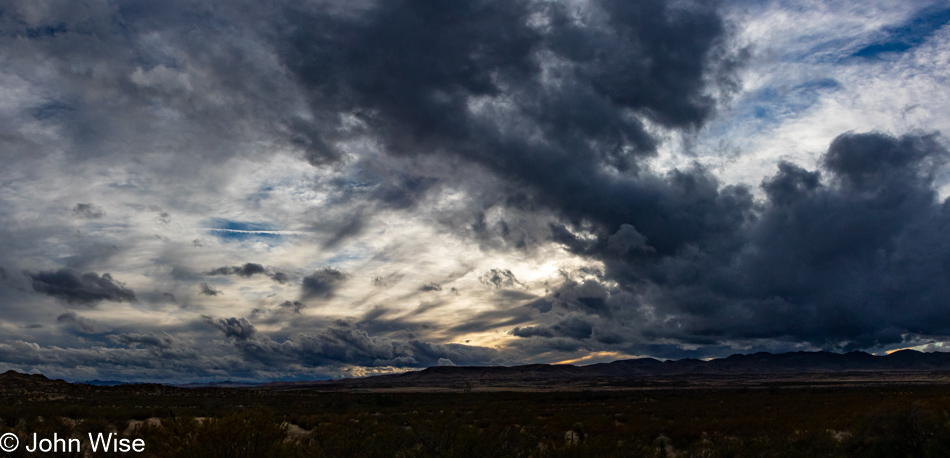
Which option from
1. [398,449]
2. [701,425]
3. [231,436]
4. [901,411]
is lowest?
[701,425]

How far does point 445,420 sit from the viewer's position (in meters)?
12.4

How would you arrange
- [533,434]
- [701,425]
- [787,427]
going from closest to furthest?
[533,434]
[787,427]
[701,425]

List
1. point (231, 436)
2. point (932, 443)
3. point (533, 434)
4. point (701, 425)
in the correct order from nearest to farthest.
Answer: point (231, 436)
point (533, 434)
point (932, 443)
point (701, 425)

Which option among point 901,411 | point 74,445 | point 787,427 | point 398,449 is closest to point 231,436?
point 398,449

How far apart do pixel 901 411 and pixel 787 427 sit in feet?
27.4

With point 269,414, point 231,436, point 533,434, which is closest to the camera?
point 231,436

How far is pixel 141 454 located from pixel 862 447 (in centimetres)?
2520

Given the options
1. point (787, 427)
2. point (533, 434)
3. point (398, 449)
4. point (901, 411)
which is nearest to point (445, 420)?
point (398, 449)

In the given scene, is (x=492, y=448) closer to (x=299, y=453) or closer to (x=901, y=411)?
(x=299, y=453)

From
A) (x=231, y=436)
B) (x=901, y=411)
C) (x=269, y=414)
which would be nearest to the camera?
(x=231, y=436)

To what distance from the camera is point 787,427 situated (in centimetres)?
2819

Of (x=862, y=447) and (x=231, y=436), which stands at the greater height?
(x=231, y=436)

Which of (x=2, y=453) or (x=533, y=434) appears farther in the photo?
(x=533, y=434)

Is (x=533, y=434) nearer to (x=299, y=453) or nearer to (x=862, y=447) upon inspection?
(x=299, y=453)
